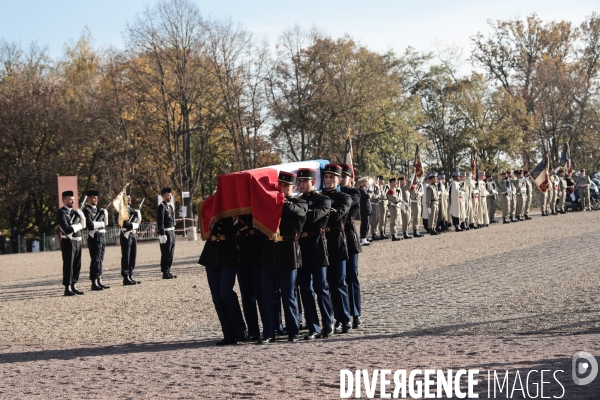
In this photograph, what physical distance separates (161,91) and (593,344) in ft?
140

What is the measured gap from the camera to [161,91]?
49.3m

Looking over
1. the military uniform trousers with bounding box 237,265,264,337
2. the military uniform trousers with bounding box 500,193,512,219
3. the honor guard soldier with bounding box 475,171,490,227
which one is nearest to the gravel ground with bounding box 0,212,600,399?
the military uniform trousers with bounding box 237,265,264,337

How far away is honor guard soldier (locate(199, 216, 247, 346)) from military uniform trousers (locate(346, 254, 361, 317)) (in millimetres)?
1395

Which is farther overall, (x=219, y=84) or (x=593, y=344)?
(x=219, y=84)

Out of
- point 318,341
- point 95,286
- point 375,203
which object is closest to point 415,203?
point 375,203

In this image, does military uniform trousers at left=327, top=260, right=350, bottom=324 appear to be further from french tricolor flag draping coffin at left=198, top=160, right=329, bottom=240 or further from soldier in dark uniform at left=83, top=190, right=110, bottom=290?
soldier in dark uniform at left=83, top=190, right=110, bottom=290

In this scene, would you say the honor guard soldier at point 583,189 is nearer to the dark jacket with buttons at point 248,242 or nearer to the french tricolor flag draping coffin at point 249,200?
the french tricolor flag draping coffin at point 249,200

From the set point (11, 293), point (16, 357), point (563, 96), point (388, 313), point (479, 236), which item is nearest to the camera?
point (16, 357)

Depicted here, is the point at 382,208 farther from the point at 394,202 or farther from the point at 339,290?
the point at 339,290

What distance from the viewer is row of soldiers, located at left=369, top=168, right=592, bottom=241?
93.6 feet

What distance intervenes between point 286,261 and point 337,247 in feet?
2.70

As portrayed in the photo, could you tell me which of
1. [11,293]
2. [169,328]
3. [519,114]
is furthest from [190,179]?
[169,328]

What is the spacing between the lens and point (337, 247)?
35.1 feet

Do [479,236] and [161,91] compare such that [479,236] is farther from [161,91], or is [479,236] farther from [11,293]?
[161,91]
